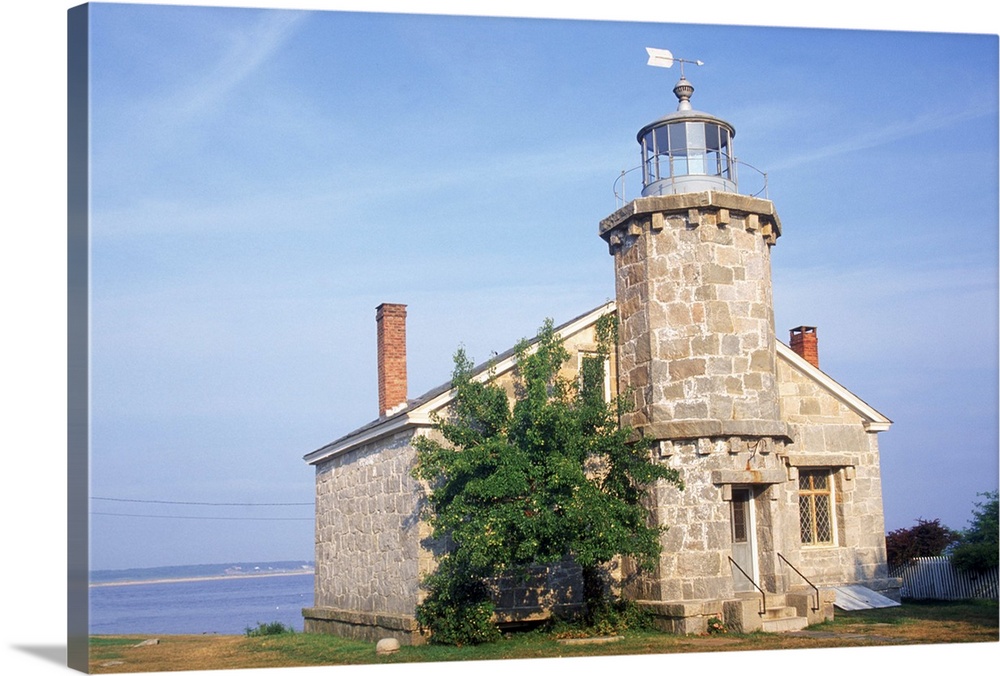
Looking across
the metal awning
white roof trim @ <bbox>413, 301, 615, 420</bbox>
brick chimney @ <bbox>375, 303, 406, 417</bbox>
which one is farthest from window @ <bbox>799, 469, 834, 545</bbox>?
brick chimney @ <bbox>375, 303, 406, 417</bbox>

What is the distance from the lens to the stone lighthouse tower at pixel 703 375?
16641mm

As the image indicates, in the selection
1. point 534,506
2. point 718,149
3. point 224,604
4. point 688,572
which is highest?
point 718,149

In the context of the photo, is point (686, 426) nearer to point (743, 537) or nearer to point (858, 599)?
point (743, 537)

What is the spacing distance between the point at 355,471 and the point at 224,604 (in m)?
60.5

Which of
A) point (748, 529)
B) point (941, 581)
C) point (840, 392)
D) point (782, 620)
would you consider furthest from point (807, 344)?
point (782, 620)

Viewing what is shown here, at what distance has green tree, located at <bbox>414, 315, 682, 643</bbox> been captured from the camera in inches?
592

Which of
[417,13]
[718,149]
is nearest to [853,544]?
[718,149]

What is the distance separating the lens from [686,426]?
1675 centimetres

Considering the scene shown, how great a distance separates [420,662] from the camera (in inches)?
572

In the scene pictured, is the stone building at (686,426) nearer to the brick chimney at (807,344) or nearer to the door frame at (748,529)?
the door frame at (748,529)

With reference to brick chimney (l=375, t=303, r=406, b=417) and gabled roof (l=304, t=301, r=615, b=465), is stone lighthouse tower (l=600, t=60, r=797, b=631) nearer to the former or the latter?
gabled roof (l=304, t=301, r=615, b=465)

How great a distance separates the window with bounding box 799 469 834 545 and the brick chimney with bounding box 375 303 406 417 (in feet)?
25.2

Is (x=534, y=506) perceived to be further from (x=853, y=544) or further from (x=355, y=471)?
(x=853, y=544)

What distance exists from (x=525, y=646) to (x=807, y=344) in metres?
11.1
